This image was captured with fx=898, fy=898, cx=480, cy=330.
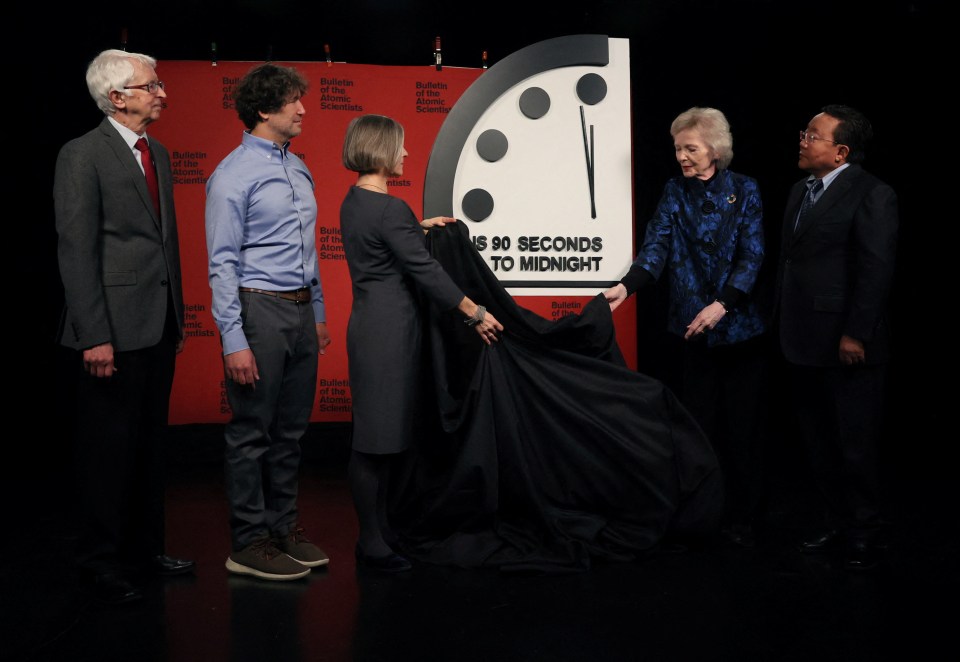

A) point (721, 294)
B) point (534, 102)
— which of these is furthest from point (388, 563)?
point (534, 102)

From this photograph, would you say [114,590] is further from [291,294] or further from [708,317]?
[708,317]

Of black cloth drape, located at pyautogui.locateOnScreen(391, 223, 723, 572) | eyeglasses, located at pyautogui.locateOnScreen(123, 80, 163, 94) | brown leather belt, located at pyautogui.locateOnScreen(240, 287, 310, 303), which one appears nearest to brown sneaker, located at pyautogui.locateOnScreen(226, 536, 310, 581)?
black cloth drape, located at pyautogui.locateOnScreen(391, 223, 723, 572)

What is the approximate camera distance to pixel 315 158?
4.74 meters

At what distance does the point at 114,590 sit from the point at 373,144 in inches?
62.5

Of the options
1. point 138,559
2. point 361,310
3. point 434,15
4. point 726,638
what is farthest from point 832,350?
point 434,15

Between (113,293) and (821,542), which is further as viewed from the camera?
(821,542)

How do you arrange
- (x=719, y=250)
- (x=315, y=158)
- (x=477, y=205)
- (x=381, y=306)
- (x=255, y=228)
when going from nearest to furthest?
(x=255, y=228)
(x=381, y=306)
(x=719, y=250)
(x=477, y=205)
(x=315, y=158)

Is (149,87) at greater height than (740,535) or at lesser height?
greater

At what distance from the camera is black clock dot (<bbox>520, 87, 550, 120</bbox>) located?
353cm

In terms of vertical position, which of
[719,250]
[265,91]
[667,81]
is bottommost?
[719,250]

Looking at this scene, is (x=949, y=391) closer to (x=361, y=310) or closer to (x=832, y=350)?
(x=832, y=350)

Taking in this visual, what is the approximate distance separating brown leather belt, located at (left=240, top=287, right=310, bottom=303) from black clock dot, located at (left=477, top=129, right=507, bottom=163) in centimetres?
97

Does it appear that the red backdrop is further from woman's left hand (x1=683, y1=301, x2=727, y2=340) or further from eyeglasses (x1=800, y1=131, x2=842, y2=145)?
eyeglasses (x1=800, y1=131, x2=842, y2=145)

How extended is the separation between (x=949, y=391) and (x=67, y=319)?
445 cm
